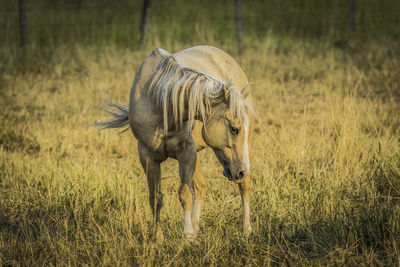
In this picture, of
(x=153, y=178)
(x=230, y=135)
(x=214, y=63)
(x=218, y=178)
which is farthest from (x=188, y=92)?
(x=218, y=178)

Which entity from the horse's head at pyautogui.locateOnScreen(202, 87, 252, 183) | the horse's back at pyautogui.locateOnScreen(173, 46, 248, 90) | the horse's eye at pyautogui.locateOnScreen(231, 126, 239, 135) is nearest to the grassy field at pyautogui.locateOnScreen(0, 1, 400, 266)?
the horse's head at pyautogui.locateOnScreen(202, 87, 252, 183)

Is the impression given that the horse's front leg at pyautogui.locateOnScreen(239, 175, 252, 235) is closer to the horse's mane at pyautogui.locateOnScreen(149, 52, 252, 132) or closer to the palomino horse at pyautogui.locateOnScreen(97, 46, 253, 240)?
the palomino horse at pyautogui.locateOnScreen(97, 46, 253, 240)

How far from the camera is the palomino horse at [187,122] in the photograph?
288cm

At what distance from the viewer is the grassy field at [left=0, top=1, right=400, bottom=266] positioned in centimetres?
291

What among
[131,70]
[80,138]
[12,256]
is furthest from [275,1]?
[12,256]

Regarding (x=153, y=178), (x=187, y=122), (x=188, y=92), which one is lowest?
(x=153, y=178)

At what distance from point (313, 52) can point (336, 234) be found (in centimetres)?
694

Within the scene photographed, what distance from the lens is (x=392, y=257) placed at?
8.70 ft

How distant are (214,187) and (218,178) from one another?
18cm

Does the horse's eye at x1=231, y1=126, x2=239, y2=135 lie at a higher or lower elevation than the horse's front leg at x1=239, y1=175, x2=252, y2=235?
higher

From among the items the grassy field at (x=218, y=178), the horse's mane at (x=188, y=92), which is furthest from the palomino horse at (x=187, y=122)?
the grassy field at (x=218, y=178)

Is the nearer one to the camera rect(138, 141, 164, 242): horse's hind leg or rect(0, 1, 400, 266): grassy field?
rect(0, 1, 400, 266): grassy field

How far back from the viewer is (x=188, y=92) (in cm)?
297

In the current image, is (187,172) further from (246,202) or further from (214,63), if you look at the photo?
(214,63)
